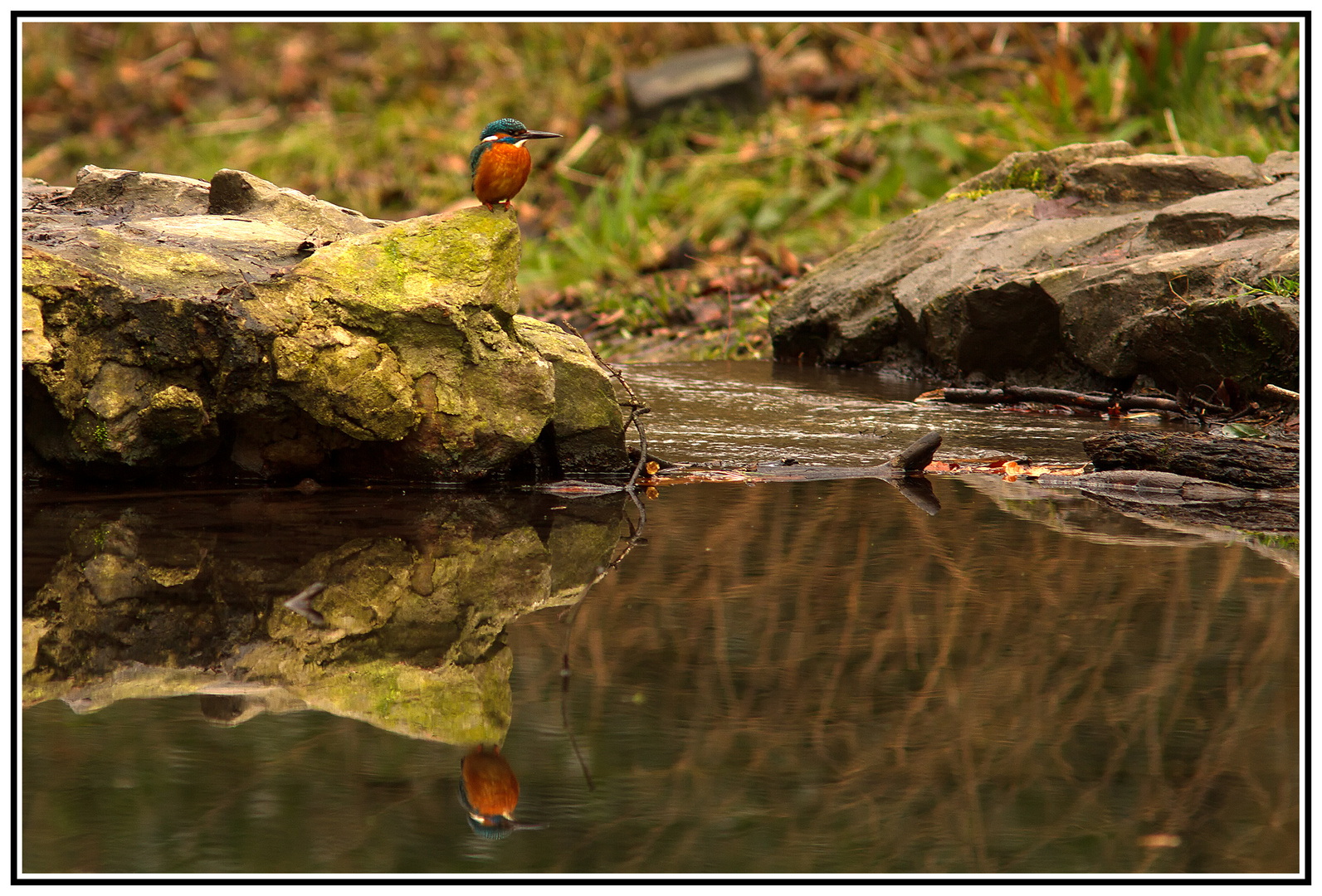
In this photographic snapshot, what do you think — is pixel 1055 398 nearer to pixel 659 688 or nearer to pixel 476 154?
pixel 476 154

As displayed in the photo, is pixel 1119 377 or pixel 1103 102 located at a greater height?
pixel 1103 102

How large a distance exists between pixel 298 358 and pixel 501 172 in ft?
2.77

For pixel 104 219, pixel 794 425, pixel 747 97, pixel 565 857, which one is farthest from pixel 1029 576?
pixel 747 97

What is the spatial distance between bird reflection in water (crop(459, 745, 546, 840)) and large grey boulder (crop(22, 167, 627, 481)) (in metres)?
2.03

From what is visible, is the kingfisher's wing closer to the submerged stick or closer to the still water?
the still water

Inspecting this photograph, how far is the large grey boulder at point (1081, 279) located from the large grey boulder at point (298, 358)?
2.36 meters

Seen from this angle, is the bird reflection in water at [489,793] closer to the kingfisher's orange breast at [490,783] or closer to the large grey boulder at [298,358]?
the kingfisher's orange breast at [490,783]

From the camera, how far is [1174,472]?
163 inches

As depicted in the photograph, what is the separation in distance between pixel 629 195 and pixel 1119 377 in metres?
5.20

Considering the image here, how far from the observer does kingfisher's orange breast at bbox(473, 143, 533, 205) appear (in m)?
4.10

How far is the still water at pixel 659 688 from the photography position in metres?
2.03

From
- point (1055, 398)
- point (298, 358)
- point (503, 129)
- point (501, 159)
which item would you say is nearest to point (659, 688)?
point (298, 358)

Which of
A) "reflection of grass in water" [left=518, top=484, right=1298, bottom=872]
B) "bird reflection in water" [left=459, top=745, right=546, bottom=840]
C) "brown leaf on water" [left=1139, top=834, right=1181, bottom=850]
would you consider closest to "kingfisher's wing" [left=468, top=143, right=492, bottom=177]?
"reflection of grass in water" [left=518, top=484, right=1298, bottom=872]

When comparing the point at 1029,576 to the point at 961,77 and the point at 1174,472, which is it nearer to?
the point at 1174,472
